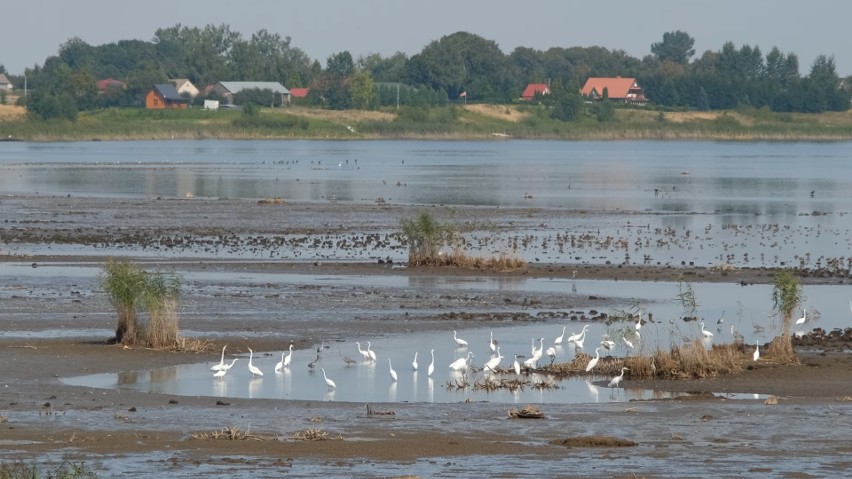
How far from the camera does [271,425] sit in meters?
15.5

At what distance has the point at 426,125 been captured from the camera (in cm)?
18088

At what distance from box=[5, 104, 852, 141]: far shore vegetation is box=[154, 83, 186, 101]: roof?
6977mm

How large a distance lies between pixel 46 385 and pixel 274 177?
6407 centimetres

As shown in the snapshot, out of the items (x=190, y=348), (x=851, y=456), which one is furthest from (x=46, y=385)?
(x=851, y=456)

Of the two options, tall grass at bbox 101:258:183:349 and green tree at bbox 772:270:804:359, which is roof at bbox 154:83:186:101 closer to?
tall grass at bbox 101:258:183:349

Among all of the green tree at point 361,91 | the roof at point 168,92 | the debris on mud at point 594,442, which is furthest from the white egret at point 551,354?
the roof at point 168,92

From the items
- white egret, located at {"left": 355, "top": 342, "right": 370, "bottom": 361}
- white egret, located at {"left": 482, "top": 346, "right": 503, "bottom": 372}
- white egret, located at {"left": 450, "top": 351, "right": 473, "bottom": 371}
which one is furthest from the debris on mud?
white egret, located at {"left": 355, "top": 342, "right": 370, "bottom": 361}

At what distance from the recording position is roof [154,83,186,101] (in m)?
191

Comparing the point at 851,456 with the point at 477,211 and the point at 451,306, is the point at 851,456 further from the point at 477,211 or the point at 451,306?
the point at 477,211

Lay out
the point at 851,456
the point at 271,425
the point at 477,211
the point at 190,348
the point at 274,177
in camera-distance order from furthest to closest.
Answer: the point at 274,177 → the point at 477,211 → the point at 190,348 → the point at 271,425 → the point at 851,456

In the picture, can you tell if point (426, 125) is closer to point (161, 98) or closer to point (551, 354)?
point (161, 98)

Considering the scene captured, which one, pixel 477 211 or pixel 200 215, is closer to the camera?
pixel 200 215

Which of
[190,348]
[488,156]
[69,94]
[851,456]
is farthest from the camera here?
[69,94]

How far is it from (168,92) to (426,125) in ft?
120
